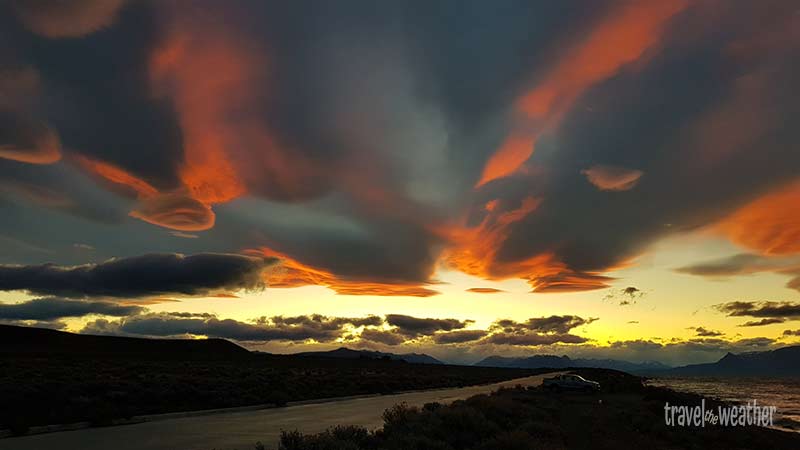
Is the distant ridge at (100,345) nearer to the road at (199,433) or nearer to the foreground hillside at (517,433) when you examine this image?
the road at (199,433)

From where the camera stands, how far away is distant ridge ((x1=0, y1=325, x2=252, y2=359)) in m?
132

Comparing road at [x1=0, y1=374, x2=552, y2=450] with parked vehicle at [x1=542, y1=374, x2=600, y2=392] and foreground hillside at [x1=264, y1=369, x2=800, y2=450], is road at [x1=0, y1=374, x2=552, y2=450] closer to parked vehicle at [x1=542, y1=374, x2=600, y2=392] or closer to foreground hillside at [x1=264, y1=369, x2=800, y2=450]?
foreground hillside at [x1=264, y1=369, x2=800, y2=450]

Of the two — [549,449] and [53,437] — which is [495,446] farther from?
[53,437]

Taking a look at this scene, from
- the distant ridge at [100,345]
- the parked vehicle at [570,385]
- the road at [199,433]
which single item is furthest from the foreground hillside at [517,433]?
the distant ridge at [100,345]

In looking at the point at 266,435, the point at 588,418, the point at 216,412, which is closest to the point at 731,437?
the point at 588,418

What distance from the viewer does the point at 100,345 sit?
5856 inches

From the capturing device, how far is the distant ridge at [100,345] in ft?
431

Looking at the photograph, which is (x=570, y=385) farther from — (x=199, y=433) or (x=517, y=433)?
(x=199, y=433)

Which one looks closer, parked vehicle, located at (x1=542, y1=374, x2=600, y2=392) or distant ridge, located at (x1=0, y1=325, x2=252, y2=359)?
parked vehicle, located at (x1=542, y1=374, x2=600, y2=392)

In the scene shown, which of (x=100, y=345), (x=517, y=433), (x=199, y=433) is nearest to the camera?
(x=517, y=433)

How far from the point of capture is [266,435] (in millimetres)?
17922

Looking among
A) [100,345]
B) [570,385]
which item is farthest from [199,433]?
[100,345]

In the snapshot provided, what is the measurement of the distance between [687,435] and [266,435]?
17.6m

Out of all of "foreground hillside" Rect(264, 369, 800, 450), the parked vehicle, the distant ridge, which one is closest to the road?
"foreground hillside" Rect(264, 369, 800, 450)
